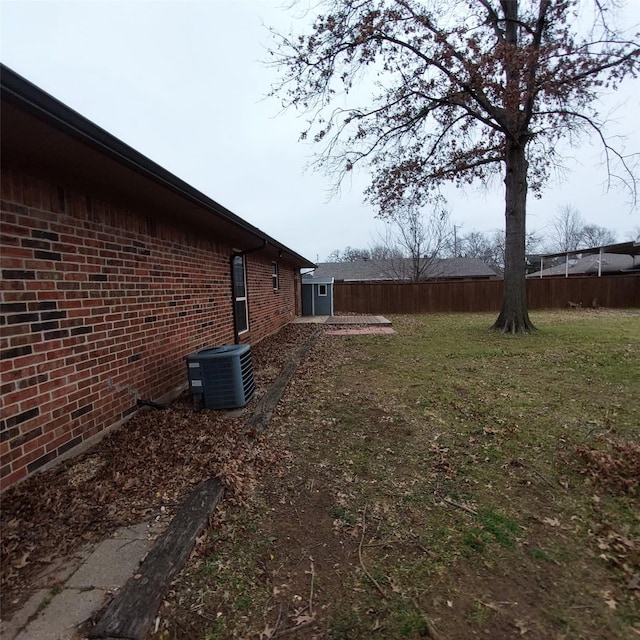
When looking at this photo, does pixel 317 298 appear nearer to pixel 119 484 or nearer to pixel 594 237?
pixel 119 484

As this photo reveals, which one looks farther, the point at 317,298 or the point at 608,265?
the point at 608,265

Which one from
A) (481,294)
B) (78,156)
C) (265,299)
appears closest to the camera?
(78,156)

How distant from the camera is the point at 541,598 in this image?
5.68 feet

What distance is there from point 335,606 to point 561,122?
1305 centimetres

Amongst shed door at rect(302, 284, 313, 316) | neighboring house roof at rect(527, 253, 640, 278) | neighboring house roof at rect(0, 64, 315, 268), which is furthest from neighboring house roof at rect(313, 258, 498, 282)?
neighboring house roof at rect(0, 64, 315, 268)

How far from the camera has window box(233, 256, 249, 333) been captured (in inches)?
299

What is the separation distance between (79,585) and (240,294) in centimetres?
653

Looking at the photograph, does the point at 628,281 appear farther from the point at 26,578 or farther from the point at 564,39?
the point at 26,578

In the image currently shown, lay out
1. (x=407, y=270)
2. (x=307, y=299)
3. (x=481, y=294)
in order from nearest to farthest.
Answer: (x=307, y=299) < (x=481, y=294) < (x=407, y=270)

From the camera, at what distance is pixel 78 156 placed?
2.57 meters

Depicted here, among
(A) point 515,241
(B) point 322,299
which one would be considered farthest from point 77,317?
(B) point 322,299

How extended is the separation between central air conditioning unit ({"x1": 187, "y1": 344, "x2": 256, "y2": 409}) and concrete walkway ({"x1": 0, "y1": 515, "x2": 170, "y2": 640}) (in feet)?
6.59

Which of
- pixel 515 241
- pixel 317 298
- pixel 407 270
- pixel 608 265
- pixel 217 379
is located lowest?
pixel 217 379

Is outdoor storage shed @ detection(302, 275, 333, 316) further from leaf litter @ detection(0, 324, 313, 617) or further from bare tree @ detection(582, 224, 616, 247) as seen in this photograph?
bare tree @ detection(582, 224, 616, 247)
